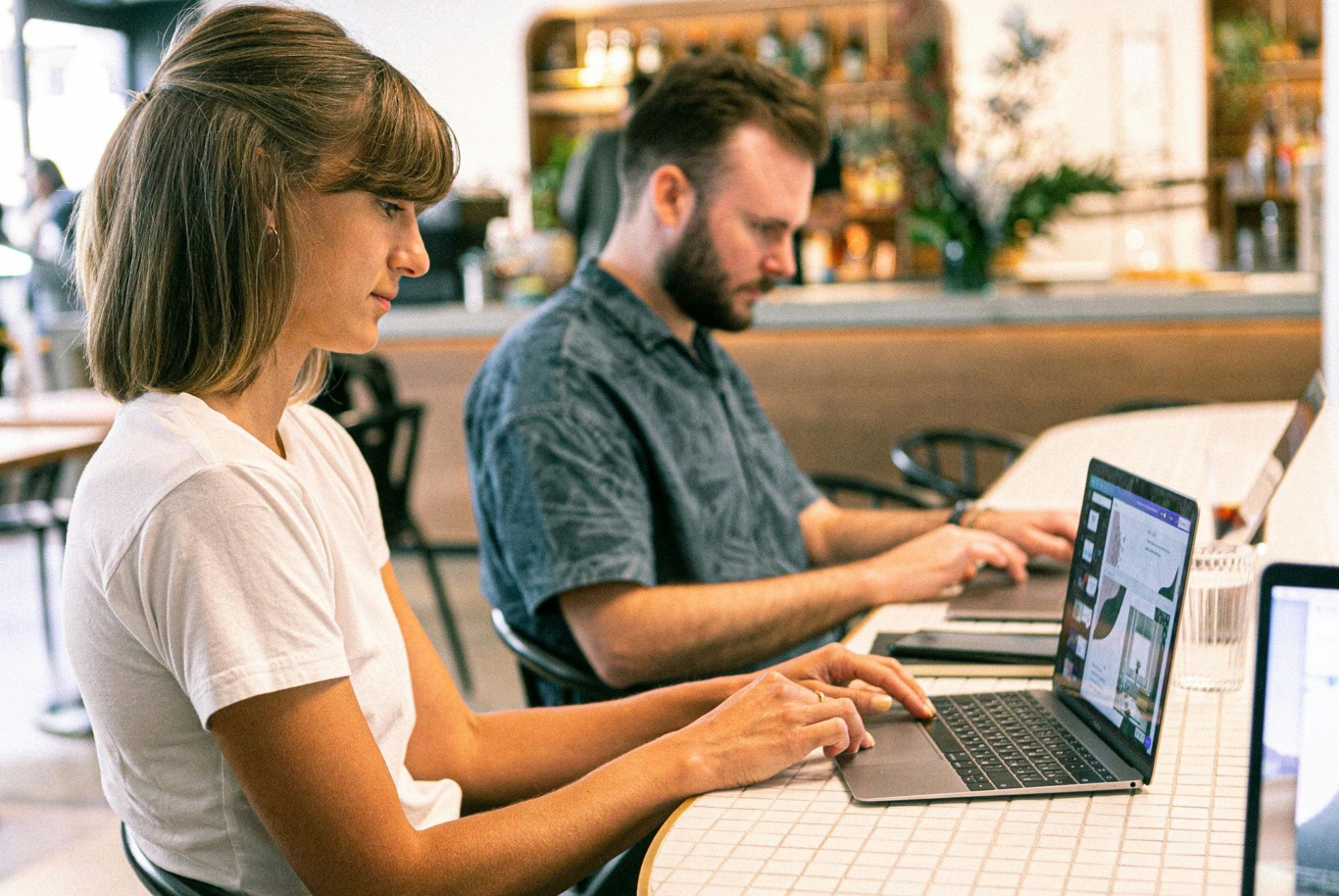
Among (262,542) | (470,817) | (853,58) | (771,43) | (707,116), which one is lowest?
(470,817)

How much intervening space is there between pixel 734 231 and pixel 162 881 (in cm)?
125

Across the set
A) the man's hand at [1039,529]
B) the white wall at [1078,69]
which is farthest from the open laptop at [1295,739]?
the white wall at [1078,69]

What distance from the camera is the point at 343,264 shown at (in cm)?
114

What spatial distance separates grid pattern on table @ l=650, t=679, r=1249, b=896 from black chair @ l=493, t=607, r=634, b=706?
2.10ft

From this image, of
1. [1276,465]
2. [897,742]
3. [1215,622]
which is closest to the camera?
[897,742]

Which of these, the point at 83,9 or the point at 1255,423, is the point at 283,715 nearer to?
the point at 1255,423

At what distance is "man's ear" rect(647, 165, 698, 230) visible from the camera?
2018mm

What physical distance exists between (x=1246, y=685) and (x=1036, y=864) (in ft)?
1.73

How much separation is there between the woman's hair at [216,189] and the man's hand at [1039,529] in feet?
3.65

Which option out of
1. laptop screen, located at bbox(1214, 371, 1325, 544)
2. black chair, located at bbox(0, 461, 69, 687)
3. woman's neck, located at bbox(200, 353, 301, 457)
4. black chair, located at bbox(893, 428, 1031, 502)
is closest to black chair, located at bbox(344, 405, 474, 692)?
black chair, located at bbox(0, 461, 69, 687)

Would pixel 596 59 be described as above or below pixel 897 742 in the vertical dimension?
above

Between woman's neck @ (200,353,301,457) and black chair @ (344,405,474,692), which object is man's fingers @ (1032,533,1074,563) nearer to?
woman's neck @ (200,353,301,457)

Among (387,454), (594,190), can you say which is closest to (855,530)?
(387,454)

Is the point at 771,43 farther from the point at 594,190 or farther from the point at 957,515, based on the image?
the point at 957,515
